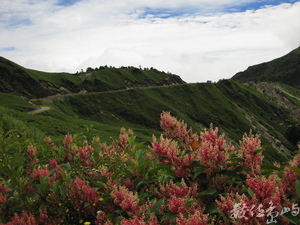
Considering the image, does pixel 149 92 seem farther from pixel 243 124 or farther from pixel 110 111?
pixel 243 124

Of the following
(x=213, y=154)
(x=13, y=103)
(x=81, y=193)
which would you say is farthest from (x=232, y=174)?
(x=13, y=103)

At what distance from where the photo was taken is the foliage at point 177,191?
3.01m

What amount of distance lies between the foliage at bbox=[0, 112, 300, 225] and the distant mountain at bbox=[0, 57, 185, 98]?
91.8m

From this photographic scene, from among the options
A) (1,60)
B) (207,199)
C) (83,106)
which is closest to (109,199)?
(207,199)

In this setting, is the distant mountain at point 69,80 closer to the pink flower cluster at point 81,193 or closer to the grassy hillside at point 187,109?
the grassy hillside at point 187,109

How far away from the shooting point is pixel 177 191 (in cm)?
360

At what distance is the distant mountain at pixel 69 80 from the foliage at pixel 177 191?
91762 millimetres

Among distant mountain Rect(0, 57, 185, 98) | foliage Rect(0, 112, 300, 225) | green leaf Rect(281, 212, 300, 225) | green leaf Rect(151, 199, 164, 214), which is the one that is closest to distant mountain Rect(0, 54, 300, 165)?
distant mountain Rect(0, 57, 185, 98)

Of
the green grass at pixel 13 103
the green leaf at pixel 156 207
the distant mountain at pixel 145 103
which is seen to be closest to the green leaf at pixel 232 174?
the green leaf at pixel 156 207

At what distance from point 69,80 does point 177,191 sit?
367ft

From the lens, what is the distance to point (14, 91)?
276 ft

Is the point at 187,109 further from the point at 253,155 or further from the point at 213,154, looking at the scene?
the point at 213,154

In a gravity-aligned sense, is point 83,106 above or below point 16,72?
below

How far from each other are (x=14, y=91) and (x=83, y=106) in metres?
24.5
